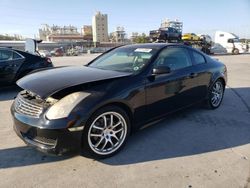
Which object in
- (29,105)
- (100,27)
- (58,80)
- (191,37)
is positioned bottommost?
(29,105)

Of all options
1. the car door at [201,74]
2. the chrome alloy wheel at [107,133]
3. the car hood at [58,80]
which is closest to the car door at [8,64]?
the car hood at [58,80]

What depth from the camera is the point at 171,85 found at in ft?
12.5

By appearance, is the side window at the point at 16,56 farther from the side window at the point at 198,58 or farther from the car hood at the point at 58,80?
the side window at the point at 198,58

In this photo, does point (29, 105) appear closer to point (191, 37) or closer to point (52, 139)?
point (52, 139)

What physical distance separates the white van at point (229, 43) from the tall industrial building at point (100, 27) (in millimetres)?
95126

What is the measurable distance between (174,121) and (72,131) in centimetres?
227

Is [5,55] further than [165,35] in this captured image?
No

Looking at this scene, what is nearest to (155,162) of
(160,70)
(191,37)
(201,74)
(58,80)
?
(160,70)

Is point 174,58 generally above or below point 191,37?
below

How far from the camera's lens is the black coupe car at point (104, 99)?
2709 mm

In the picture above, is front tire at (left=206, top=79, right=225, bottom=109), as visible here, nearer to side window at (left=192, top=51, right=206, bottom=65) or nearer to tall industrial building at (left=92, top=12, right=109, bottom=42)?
side window at (left=192, top=51, right=206, bottom=65)

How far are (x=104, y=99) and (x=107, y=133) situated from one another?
0.52 meters

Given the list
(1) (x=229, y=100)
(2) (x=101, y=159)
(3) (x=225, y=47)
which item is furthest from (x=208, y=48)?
(2) (x=101, y=159)

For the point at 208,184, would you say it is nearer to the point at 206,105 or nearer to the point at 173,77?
the point at 173,77
